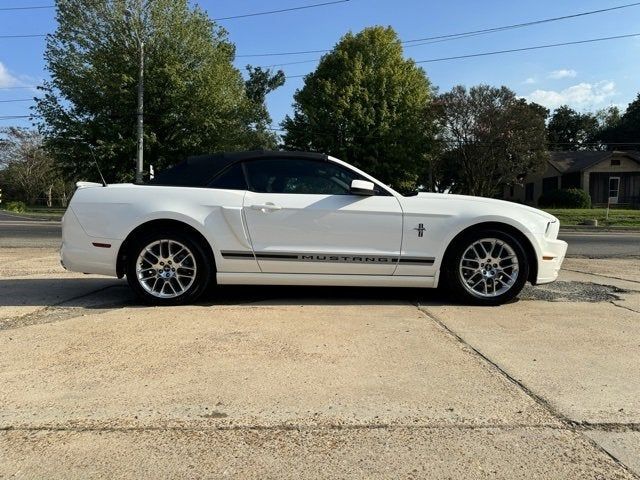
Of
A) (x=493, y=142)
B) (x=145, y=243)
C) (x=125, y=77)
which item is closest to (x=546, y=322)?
(x=145, y=243)

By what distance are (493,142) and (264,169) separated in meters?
31.1

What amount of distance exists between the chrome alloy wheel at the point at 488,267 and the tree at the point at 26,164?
75.7 m

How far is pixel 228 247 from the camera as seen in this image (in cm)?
518

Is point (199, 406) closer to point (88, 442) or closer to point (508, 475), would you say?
point (88, 442)

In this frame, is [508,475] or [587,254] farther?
[587,254]

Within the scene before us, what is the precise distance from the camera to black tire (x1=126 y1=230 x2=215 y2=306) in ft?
17.0

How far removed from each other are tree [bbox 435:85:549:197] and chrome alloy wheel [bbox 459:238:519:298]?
97.9 feet

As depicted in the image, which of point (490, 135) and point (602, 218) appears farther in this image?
point (490, 135)

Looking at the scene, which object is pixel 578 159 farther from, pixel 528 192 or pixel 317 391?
pixel 317 391

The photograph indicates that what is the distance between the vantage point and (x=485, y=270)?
5.35 metres

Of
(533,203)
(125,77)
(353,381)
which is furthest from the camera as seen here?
(533,203)

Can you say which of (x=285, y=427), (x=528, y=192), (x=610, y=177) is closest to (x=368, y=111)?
(x=610, y=177)

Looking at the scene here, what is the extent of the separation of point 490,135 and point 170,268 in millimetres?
31494

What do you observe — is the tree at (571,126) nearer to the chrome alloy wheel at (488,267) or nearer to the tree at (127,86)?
the tree at (127,86)
